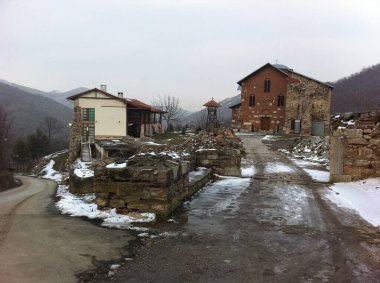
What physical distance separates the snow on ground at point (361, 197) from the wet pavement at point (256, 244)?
36 centimetres

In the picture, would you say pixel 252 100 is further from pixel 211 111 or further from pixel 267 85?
pixel 211 111

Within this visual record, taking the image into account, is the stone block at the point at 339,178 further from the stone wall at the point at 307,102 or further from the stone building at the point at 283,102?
the stone wall at the point at 307,102

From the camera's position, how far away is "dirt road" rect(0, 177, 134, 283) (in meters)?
3.90

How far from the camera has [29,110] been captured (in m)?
112

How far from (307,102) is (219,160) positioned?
1324 inches

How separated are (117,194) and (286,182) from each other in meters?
6.22

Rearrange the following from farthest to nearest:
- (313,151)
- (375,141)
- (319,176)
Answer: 1. (313,151)
2. (319,176)
3. (375,141)

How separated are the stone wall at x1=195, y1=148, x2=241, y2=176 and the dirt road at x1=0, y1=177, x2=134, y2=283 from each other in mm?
6016

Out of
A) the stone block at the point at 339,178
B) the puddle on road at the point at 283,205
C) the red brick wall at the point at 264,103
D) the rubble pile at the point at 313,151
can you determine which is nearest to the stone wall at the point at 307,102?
the red brick wall at the point at 264,103

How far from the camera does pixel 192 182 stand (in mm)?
8578

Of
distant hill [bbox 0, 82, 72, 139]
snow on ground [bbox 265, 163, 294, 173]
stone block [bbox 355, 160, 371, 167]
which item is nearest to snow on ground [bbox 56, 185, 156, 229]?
stone block [bbox 355, 160, 371, 167]

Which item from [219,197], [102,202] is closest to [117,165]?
[102,202]

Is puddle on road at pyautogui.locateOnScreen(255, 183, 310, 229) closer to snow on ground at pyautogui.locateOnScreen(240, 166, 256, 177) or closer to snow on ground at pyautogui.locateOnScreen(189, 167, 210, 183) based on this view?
snow on ground at pyautogui.locateOnScreen(189, 167, 210, 183)

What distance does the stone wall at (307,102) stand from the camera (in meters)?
42.2
